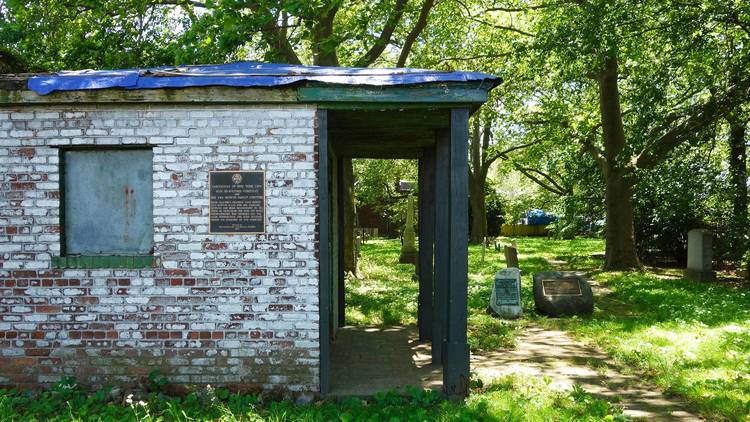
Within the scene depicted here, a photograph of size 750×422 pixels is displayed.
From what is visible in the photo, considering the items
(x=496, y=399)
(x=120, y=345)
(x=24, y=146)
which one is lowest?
(x=496, y=399)

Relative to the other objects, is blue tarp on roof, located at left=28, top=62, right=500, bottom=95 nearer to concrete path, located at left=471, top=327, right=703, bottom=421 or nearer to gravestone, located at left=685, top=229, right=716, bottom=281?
concrete path, located at left=471, top=327, right=703, bottom=421

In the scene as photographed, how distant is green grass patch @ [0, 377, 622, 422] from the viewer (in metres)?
5.11

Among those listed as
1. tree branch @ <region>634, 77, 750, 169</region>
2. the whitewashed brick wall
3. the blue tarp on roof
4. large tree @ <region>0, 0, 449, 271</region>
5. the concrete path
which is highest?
large tree @ <region>0, 0, 449, 271</region>

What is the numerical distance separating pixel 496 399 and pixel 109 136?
4402mm

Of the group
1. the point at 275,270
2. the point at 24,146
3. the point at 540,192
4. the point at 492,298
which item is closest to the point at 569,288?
the point at 492,298

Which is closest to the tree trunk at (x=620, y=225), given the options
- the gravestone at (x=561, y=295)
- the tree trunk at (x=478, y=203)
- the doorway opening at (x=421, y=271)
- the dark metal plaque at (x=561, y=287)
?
the gravestone at (x=561, y=295)

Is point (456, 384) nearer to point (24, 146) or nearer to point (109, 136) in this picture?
point (109, 136)

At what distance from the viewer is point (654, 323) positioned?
9586 millimetres

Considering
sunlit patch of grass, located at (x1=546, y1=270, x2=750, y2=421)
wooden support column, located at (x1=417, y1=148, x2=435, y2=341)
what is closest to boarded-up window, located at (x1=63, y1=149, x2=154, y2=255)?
wooden support column, located at (x1=417, y1=148, x2=435, y2=341)

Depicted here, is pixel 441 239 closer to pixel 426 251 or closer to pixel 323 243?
pixel 426 251

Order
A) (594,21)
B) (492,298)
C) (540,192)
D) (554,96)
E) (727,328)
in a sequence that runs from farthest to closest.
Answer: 1. (540,192)
2. (554,96)
3. (594,21)
4. (492,298)
5. (727,328)

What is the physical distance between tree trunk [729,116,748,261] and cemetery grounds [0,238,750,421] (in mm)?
1827

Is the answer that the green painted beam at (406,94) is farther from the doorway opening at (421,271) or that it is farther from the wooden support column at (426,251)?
the wooden support column at (426,251)

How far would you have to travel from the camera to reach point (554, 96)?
2186cm
